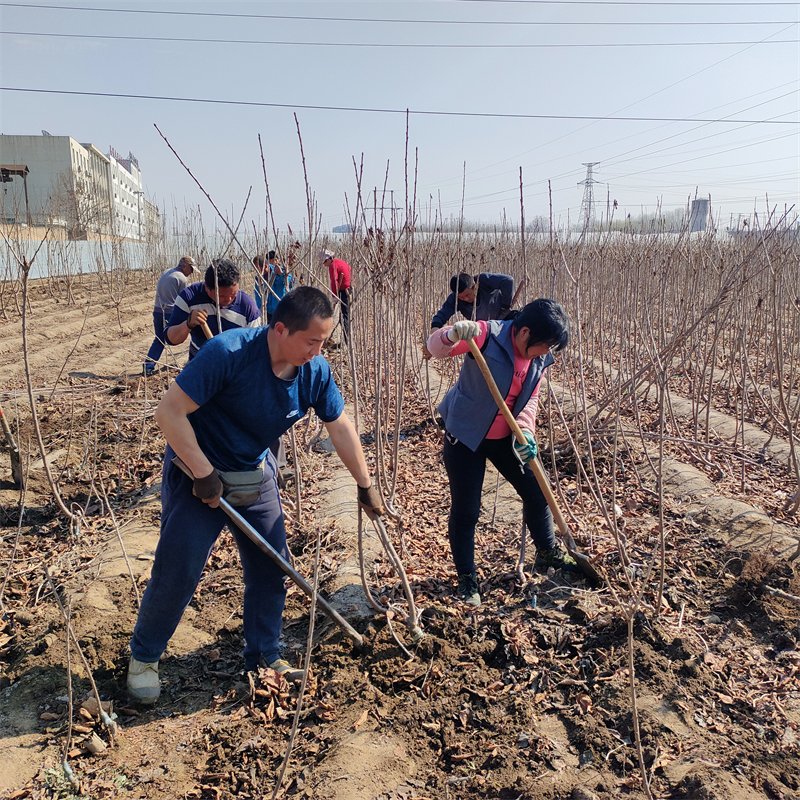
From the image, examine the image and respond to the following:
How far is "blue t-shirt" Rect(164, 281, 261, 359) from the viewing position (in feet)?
11.0

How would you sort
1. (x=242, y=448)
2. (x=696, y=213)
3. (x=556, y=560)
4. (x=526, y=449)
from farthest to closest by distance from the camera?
(x=696, y=213) < (x=556, y=560) < (x=526, y=449) < (x=242, y=448)

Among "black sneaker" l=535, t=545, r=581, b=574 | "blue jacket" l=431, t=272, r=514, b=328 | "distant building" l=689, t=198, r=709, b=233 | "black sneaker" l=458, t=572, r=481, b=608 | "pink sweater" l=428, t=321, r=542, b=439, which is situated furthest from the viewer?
"distant building" l=689, t=198, r=709, b=233

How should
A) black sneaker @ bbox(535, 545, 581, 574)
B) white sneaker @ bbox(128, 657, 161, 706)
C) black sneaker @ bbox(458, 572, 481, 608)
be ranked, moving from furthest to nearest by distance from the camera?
black sneaker @ bbox(535, 545, 581, 574) → black sneaker @ bbox(458, 572, 481, 608) → white sneaker @ bbox(128, 657, 161, 706)

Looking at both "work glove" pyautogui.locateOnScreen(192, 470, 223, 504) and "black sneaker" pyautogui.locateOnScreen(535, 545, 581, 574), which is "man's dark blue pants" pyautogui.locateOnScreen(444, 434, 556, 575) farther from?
"work glove" pyautogui.locateOnScreen(192, 470, 223, 504)

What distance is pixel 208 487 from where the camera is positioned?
1.84m

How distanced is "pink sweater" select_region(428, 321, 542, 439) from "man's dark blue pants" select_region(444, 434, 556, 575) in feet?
0.23

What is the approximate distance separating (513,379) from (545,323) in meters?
0.32

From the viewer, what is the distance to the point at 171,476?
1.97 metres

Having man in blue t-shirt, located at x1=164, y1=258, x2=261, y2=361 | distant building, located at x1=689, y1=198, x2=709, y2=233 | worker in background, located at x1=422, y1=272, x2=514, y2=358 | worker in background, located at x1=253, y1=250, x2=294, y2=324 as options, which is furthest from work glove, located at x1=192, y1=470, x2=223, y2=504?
distant building, located at x1=689, y1=198, x2=709, y2=233

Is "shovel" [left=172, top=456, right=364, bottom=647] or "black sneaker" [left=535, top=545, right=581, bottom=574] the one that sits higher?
"shovel" [left=172, top=456, right=364, bottom=647]

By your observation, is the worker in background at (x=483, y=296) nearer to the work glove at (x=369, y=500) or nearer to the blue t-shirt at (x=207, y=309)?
the blue t-shirt at (x=207, y=309)

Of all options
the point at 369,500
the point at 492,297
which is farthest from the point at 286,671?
the point at 492,297

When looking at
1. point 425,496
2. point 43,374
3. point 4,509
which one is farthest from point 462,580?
point 43,374

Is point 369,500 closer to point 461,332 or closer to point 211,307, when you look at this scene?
point 461,332
